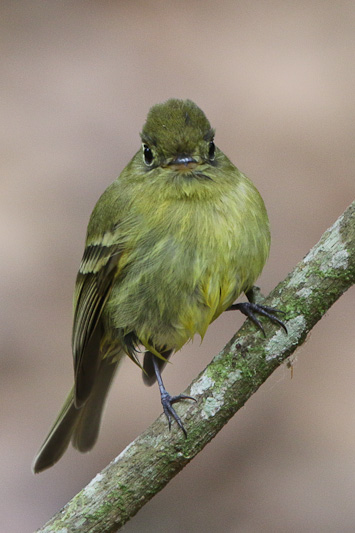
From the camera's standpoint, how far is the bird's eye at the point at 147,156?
3311mm

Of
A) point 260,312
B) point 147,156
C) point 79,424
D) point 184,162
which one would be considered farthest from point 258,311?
point 79,424

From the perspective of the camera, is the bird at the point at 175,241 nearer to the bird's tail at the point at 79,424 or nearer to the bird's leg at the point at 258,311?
the bird's leg at the point at 258,311

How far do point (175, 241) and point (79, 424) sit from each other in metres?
1.15

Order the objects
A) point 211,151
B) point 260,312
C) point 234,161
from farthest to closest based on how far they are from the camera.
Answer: point 234,161, point 211,151, point 260,312

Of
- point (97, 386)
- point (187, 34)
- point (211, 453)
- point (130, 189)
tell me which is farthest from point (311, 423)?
point (187, 34)

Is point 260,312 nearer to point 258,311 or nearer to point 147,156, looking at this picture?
point 258,311

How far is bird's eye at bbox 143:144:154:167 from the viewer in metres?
3.31

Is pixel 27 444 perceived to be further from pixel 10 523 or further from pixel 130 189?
pixel 130 189

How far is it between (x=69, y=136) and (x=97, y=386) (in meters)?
2.62

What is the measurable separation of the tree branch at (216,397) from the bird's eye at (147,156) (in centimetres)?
72

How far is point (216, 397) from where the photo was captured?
2.93 m

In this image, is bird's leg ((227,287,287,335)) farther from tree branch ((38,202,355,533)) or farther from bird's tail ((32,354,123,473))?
bird's tail ((32,354,123,473))

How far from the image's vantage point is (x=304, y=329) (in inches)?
116

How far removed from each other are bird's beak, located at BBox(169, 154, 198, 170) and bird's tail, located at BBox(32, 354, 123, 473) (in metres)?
1.02
